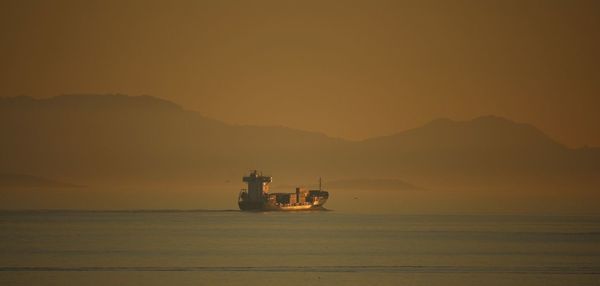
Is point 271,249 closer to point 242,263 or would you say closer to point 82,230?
point 242,263

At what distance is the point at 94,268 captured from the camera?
8906 centimetres

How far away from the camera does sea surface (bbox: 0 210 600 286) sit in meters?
82.8

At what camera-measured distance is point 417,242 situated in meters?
124

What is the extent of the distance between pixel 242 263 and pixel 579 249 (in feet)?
127

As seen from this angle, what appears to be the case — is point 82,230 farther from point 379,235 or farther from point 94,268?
point 94,268

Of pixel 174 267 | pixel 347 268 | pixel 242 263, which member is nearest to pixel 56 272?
pixel 174 267

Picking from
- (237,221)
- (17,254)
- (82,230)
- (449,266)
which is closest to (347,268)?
(449,266)

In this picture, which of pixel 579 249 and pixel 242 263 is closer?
pixel 242 263

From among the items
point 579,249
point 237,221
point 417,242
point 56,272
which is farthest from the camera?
point 237,221

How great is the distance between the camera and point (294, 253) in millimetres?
106875

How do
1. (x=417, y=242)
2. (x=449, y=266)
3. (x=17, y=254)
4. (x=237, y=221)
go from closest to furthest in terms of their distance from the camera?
(x=449, y=266), (x=17, y=254), (x=417, y=242), (x=237, y=221)

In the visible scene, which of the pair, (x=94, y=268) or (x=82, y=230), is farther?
(x=82, y=230)

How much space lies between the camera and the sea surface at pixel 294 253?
8281 cm

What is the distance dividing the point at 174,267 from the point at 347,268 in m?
14.7
